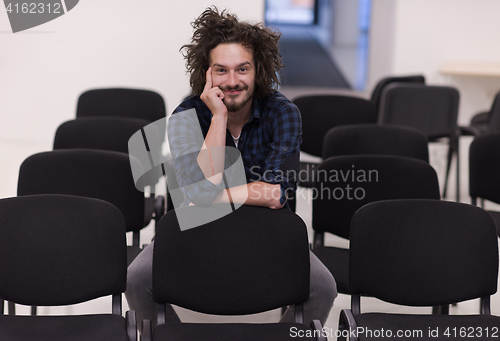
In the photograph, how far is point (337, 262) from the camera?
215 centimetres

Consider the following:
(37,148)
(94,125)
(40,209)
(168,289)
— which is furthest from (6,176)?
(168,289)

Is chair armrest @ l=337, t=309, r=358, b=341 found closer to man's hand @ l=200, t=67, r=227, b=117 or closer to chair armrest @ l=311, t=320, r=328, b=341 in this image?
chair armrest @ l=311, t=320, r=328, b=341

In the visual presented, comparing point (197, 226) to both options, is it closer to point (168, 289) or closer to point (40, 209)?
point (168, 289)

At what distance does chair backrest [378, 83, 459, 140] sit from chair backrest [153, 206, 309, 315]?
2.36 m

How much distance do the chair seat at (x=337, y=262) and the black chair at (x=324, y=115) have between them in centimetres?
128

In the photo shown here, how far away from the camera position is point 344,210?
2242 mm

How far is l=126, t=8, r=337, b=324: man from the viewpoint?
70.9 inches

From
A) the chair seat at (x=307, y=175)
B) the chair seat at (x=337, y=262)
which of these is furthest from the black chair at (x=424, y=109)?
the chair seat at (x=337, y=262)

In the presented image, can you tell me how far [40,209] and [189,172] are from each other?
51 cm

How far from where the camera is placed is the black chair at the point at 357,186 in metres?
2.22

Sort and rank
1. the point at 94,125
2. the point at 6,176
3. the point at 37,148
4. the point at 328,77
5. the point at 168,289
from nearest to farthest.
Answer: the point at 168,289 → the point at 94,125 → the point at 6,176 → the point at 37,148 → the point at 328,77

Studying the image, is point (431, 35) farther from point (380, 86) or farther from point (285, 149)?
point (285, 149)

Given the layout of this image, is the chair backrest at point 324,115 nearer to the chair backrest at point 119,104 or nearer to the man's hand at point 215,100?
the chair backrest at point 119,104

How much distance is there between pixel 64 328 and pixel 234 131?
0.93 meters
